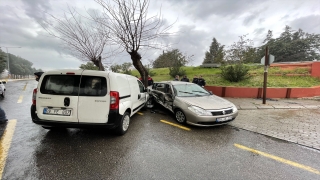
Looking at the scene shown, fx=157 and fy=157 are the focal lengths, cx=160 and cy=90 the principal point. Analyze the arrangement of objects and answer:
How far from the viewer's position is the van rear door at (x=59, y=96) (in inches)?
134

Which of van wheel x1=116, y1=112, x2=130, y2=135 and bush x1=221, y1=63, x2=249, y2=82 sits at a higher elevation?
bush x1=221, y1=63, x2=249, y2=82

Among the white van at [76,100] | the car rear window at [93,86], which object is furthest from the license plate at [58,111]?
the car rear window at [93,86]

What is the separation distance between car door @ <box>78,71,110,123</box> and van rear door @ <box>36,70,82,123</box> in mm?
126

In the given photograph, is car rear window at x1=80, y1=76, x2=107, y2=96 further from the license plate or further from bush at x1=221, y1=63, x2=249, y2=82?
bush at x1=221, y1=63, x2=249, y2=82

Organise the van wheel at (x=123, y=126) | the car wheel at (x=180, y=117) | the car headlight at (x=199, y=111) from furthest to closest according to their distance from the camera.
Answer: the car wheel at (x=180, y=117), the car headlight at (x=199, y=111), the van wheel at (x=123, y=126)

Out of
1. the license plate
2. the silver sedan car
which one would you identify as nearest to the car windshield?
the silver sedan car

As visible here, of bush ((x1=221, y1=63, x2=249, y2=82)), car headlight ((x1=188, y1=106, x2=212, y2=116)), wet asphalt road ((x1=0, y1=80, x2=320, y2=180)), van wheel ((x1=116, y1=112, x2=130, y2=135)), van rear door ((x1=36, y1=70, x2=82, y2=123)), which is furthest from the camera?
bush ((x1=221, y1=63, x2=249, y2=82))

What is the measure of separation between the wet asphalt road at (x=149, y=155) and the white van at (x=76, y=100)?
1.72 ft

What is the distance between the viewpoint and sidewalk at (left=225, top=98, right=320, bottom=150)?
163 inches

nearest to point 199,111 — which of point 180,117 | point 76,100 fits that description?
point 180,117

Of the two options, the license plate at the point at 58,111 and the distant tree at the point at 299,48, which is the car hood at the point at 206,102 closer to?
the license plate at the point at 58,111

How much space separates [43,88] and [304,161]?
5.60m

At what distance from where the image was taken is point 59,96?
11.2ft

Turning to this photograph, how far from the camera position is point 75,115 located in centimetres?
341
